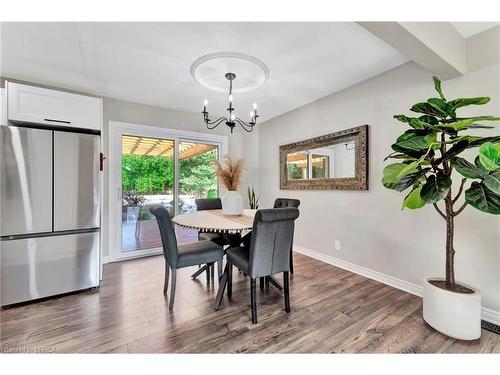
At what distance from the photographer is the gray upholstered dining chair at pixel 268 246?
5.66 feet

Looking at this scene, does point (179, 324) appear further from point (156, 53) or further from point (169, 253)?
point (156, 53)

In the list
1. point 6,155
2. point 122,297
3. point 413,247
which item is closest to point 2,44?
point 6,155

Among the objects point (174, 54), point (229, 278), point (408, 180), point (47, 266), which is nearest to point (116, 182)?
point (47, 266)

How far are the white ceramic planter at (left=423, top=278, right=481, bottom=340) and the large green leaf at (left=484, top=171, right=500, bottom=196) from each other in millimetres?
795

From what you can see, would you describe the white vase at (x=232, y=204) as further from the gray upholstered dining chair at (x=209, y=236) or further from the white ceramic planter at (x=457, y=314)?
the white ceramic planter at (x=457, y=314)

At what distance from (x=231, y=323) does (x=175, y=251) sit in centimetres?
78

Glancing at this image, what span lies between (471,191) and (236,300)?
81.7 inches

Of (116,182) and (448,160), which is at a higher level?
(448,160)

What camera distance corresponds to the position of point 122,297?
2.24 m

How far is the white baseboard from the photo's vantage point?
1822mm

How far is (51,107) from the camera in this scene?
2.26 metres

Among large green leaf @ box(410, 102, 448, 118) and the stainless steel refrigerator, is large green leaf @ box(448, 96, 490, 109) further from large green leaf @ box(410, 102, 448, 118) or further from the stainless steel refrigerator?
the stainless steel refrigerator

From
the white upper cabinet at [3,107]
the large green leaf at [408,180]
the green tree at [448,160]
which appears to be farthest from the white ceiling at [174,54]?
the large green leaf at [408,180]

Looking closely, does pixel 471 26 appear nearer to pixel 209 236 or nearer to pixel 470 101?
pixel 470 101
